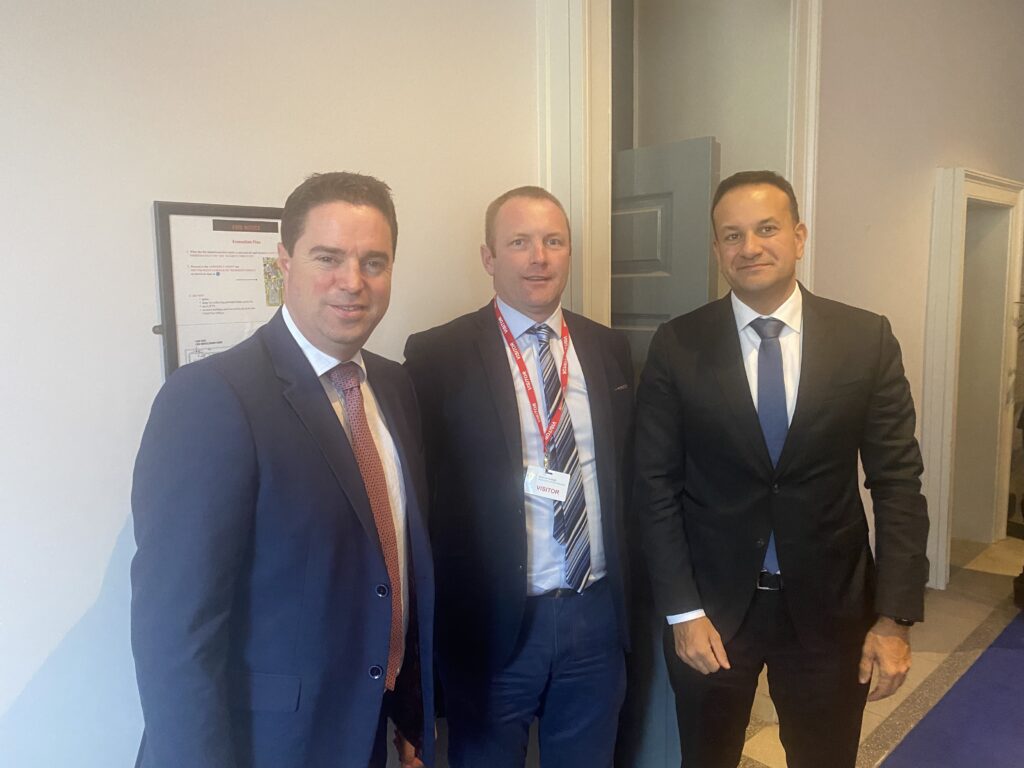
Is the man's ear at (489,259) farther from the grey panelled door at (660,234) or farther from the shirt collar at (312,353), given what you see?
the grey panelled door at (660,234)

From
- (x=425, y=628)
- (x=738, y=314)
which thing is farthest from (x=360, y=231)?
(x=738, y=314)

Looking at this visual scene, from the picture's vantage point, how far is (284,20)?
5.54 feet

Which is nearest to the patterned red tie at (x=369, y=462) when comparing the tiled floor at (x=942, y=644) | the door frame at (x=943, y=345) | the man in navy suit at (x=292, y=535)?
the man in navy suit at (x=292, y=535)

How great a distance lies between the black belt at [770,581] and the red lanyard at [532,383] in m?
0.55

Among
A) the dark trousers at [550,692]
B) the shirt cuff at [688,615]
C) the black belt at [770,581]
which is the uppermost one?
the black belt at [770,581]

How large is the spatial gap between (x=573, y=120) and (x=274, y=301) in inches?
46.9

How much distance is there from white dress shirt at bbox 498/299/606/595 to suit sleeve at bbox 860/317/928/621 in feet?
2.06

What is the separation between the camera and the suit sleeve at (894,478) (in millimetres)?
1570

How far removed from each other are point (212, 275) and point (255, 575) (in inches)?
29.7

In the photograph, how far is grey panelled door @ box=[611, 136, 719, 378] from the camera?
2359mm

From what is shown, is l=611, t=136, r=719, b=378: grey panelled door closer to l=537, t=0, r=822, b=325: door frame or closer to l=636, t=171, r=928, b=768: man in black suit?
l=537, t=0, r=822, b=325: door frame

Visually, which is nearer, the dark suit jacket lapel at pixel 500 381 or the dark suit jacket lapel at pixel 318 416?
the dark suit jacket lapel at pixel 318 416

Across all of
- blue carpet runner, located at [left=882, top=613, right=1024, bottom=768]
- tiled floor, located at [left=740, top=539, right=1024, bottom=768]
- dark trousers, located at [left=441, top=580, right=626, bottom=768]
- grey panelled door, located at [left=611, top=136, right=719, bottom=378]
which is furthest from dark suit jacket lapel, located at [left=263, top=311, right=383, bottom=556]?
blue carpet runner, located at [left=882, top=613, right=1024, bottom=768]

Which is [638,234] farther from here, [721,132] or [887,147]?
[887,147]
